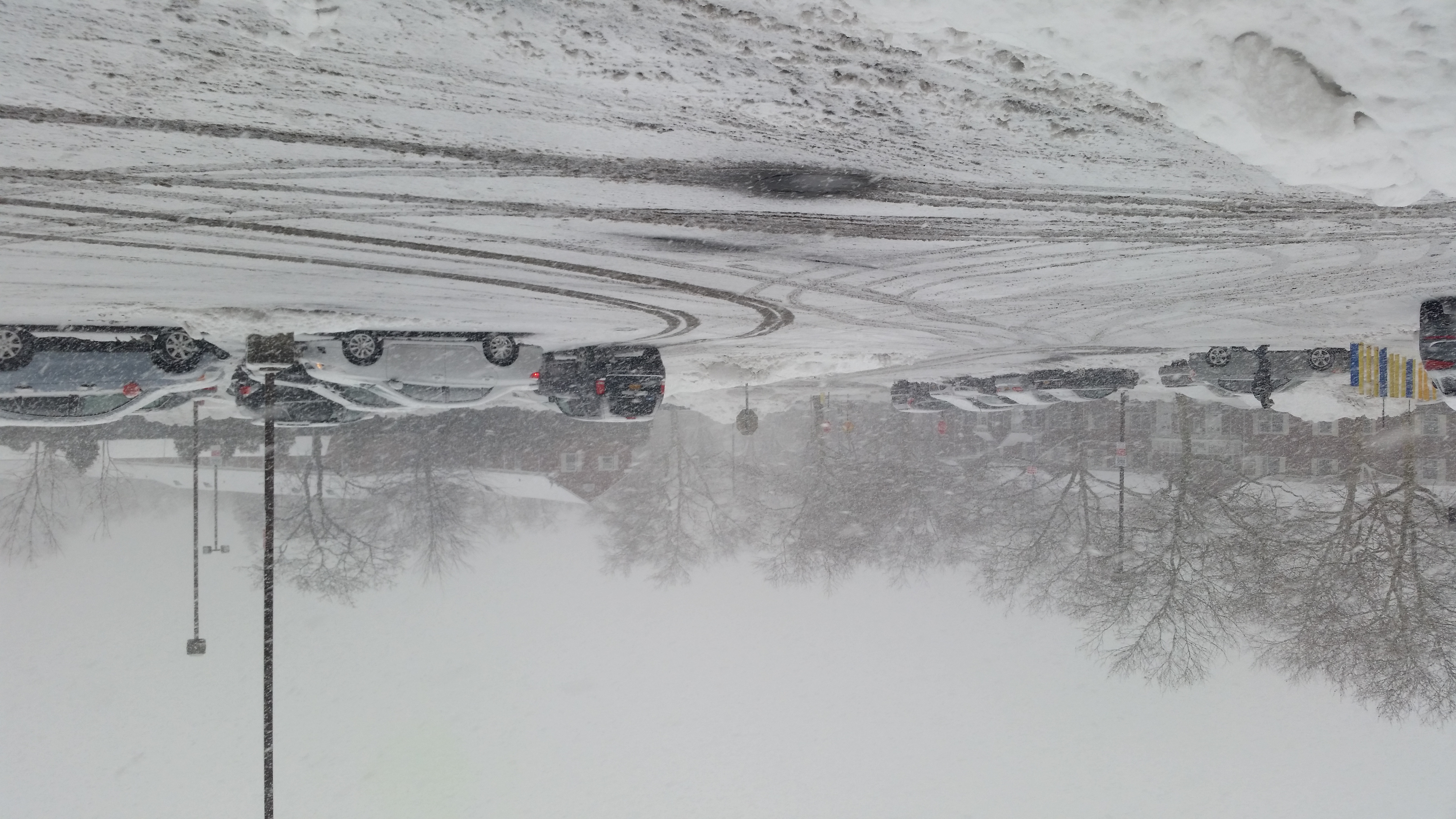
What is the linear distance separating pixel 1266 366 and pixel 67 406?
47.5 feet

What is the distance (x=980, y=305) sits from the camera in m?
8.73

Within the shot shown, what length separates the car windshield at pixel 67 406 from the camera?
8727 millimetres

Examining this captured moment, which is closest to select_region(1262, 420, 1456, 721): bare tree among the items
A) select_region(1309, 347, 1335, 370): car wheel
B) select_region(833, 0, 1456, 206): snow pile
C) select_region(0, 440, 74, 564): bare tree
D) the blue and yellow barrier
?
the blue and yellow barrier

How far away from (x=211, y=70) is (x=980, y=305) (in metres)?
7.18

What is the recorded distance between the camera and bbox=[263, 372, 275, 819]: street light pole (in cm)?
702

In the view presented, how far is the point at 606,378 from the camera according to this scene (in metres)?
10.6

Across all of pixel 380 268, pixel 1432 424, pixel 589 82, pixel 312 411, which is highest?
pixel 589 82

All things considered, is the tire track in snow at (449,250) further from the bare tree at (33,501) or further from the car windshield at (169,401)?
the bare tree at (33,501)

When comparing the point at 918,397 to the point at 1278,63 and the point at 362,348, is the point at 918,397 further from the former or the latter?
the point at 1278,63

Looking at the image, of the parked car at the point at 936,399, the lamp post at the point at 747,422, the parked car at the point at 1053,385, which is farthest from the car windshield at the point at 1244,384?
the lamp post at the point at 747,422

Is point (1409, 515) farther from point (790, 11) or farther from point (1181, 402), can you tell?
point (790, 11)

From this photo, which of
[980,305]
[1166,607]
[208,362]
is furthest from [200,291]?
[1166,607]

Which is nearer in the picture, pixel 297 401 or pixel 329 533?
pixel 297 401

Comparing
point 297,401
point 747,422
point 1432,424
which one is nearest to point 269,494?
point 297,401
